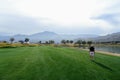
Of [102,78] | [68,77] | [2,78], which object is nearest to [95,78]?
[102,78]

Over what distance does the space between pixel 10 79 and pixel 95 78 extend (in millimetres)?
6577

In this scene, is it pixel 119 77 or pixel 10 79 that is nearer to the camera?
pixel 10 79

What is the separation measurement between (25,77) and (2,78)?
1757mm

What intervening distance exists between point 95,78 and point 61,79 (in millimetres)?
2770

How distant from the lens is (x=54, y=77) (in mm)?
16484

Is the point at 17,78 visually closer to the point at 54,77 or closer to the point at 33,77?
the point at 33,77

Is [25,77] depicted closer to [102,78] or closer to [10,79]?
[10,79]

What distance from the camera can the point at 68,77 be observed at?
16.6 metres

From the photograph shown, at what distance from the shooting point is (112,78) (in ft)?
54.5

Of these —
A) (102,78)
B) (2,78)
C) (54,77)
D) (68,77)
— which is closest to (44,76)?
(54,77)

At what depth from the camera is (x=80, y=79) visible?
52.3 ft

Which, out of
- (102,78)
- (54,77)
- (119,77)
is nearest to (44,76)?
(54,77)

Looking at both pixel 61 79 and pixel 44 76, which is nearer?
pixel 61 79

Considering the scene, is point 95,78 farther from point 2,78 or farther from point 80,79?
point 2,78
